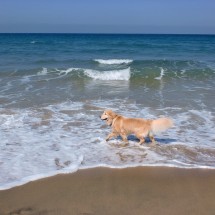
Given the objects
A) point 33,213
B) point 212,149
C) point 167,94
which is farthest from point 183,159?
point 167,94

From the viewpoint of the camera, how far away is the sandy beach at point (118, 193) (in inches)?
195

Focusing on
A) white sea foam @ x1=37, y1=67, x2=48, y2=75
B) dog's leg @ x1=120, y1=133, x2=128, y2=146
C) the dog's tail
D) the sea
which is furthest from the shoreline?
white sea foam @ x1=37, y1=67, x2=48, y2=75

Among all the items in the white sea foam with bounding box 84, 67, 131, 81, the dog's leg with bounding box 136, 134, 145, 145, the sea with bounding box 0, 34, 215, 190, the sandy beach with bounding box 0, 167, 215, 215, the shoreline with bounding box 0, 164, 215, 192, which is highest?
the dog's leg with bounding box 136, 134, 145, 145

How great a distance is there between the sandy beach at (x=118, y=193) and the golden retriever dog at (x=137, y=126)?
1.28 metres

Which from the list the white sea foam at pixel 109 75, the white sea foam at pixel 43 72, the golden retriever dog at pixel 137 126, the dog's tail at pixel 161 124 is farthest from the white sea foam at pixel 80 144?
the white sea foam at pixel 43 72

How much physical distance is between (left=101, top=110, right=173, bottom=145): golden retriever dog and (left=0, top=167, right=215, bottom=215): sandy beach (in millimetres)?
1278

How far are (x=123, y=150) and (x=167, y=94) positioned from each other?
276 inches

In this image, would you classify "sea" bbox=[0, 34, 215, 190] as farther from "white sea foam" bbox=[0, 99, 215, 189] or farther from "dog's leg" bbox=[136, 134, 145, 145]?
"dog's leg" bbox=[136, 134, 145, 145]

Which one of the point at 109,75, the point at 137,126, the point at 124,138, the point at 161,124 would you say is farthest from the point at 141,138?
the point at 109,75

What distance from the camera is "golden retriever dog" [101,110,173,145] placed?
7.50 m

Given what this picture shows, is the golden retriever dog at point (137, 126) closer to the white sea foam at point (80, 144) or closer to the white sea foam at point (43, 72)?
the white sea foam at point (80, 144)

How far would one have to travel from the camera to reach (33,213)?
485cm

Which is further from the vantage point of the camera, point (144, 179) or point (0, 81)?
point (0, 81)

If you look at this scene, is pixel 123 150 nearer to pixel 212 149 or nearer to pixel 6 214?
pixel 212 149
